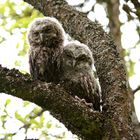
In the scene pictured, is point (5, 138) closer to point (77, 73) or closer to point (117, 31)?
point (77, 73)

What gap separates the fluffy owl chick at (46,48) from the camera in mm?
3115

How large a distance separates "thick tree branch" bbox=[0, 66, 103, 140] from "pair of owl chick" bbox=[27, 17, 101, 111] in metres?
0.63

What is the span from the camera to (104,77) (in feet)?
9.10

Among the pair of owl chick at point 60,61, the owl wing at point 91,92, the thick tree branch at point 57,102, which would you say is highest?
the pair of owl chick at point 60,61

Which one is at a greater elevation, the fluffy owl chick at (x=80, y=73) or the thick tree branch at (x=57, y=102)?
the fluffy owl chick at (x=80, y=73)

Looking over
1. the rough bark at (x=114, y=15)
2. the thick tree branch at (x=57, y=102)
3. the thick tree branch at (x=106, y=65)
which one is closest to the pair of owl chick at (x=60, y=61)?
the thick tree branch at (x=106, y=65)

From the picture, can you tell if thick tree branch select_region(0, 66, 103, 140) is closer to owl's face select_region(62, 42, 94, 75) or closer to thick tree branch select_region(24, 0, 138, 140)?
thick tree branch select_region(24, 0, 138, 140)

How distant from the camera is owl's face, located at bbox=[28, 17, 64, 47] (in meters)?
3.25

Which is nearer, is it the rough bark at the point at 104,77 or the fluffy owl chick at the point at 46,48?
the rough bark at the point at 104,77

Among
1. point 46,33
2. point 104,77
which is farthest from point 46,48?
point 104,77

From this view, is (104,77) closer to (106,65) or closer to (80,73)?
(106,65)

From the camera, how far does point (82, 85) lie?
10.0ft

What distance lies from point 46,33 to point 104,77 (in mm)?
772

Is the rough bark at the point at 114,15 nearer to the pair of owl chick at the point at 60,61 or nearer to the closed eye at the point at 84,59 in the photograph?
the pair of owl chick at the point at 60,61
